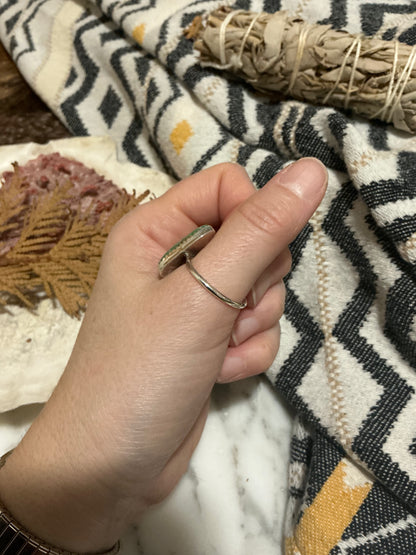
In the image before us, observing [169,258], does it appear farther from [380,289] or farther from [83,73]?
[83,73]

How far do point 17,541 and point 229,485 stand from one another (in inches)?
11.2

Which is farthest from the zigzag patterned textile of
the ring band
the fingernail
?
the ring band

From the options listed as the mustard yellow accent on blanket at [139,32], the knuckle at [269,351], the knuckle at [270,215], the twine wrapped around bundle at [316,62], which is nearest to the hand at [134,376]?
the knuckle at [270,215]

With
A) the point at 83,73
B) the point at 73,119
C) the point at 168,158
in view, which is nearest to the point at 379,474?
the point at 168,158

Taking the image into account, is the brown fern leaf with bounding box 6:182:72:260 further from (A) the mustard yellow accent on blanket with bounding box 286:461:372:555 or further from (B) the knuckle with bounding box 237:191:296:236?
(A) the mustard yellow accent on blanket with bounding box 286:461:372:555

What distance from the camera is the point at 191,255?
0.48m

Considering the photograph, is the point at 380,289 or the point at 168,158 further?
the point at 168,158

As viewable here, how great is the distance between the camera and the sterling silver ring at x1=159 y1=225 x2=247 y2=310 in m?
0.42

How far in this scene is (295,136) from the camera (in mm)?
660

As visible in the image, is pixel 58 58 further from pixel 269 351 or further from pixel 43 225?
pixel 269 351

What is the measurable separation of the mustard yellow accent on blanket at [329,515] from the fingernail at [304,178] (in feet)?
1.16

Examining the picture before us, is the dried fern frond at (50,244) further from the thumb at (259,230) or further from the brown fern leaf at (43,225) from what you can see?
the thumb at (259,230)

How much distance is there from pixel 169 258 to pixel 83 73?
27.6 inches

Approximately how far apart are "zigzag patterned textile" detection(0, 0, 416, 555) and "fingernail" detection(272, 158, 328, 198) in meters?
0.12
